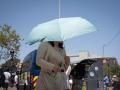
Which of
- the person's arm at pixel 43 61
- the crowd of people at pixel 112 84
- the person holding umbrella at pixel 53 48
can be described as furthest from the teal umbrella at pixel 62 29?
the crowd of people at pixel 112 84

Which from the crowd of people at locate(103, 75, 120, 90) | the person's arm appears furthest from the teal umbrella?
the crowd of people at locate(103, 75, 120, 90)

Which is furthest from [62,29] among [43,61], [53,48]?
[43,61]

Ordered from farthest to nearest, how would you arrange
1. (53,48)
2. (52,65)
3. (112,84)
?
(112,84)
(53,48)
(52,65)

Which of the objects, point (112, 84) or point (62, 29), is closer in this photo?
point (62, 29)

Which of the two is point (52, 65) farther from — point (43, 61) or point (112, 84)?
point (112, 84)

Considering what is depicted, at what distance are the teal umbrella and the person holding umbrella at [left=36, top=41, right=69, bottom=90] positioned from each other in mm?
176

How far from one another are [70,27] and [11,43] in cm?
3934

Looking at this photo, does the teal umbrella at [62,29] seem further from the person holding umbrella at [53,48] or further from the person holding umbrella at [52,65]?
the person holding umbrella at [52,65]

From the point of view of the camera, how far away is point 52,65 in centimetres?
562

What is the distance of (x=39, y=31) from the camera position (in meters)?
5.70

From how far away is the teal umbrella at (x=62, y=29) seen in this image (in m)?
5.34

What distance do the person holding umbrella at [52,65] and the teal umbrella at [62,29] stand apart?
176 mm

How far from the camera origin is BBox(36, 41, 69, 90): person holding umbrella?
5.69 meters

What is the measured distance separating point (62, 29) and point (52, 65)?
541 mm
